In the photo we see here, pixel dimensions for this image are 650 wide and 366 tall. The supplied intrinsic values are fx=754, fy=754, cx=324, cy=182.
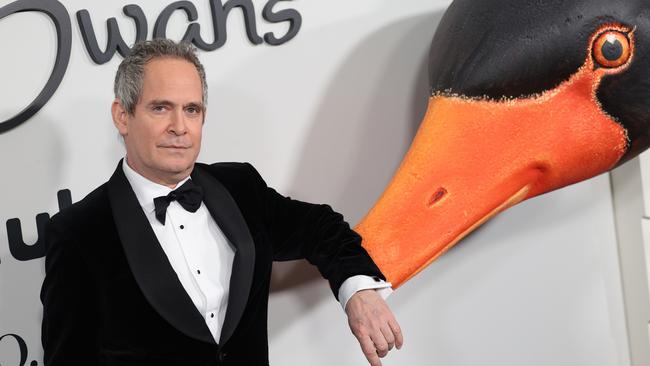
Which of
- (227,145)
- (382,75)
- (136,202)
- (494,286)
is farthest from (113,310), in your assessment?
(494,286)

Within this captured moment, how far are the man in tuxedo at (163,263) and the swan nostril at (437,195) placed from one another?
153mm

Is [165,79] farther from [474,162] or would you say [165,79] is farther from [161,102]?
[474,162]

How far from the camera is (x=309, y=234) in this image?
1.26 metres

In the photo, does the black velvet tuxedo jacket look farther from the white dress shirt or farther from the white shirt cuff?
the white shirt cuff

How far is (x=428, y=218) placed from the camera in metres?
1.24

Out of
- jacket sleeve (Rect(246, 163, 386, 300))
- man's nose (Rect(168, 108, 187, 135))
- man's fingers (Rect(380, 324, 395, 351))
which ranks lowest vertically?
man's fingers (Rect(380, 324, 395, 351))

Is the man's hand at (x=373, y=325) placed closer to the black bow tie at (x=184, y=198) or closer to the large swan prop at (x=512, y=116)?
the large swan prop at (x=512, y=116)

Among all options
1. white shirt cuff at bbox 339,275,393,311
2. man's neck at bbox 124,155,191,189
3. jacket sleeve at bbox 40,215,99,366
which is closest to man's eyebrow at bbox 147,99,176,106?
man's neck at bbox 124,155,191,189

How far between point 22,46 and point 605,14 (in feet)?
3.32

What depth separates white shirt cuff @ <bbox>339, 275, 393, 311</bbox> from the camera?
1150 millimetres

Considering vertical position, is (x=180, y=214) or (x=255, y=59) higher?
(x=255, y=59)

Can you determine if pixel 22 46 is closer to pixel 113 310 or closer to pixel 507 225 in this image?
pixel 113 310

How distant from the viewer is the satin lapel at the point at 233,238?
3.63ft

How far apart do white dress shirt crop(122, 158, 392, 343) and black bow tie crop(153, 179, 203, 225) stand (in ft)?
0.06
